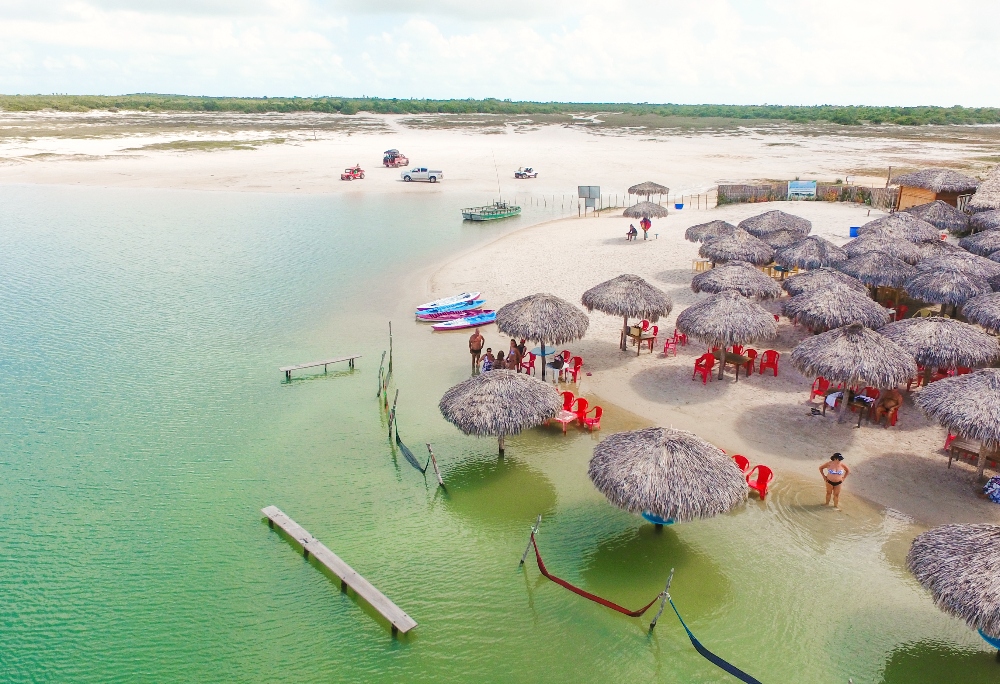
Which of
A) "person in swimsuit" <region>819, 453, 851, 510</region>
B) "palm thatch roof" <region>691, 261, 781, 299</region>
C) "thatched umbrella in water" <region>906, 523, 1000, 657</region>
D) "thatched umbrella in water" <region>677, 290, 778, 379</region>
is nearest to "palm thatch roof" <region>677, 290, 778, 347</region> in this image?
"thatched umbrella in water" <region>677, 290, 778, 379</region>

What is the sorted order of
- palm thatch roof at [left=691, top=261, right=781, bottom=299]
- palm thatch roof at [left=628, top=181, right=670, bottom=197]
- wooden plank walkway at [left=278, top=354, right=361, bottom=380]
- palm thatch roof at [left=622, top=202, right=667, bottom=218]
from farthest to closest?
palm thatch roof at [left=628, top=181, right=670, bottom=197], palm thatch roof at [left=622, top=202, right=667, bottom=218], palm thatch roof at [left=691, top=261, right=781, bottom=299], wooden plank walkway at [left=278, top=354, right=361, bottom=380]

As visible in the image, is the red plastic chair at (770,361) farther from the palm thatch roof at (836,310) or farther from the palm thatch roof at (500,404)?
the palm thatch roof at (500,404)

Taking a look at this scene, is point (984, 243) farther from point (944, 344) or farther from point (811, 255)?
point (944, 344)

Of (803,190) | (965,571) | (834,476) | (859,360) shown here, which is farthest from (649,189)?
(965,571)

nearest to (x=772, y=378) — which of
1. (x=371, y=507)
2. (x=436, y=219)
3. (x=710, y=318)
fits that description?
(x=710, y=318)

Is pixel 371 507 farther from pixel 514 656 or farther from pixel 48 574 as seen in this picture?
pixel 48 574

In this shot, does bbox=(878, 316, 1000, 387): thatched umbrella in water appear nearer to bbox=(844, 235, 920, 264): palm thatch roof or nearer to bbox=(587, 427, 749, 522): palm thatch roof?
bbox=(587, 427, 749, 522): palm thatch roof
